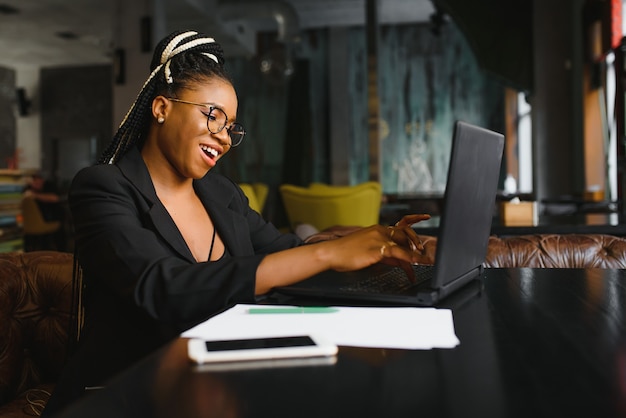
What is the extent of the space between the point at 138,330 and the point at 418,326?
0.58 meters

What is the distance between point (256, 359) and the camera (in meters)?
0.74

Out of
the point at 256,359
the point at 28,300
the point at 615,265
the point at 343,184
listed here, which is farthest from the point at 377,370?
the point at 343,184

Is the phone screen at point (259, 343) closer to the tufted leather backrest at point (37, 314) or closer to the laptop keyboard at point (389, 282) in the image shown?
the laptop keyboard at point (389, 282)

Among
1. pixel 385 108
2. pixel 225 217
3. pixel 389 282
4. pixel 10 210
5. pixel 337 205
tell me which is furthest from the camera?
pixel 385 108

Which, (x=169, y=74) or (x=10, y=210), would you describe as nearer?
(x=169, y=74)

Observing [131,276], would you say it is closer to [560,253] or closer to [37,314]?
[37,314]

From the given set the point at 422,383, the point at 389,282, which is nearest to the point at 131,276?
the point at 389,282

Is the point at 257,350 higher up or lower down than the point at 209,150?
lower down

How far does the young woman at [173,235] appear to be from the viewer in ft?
3.52

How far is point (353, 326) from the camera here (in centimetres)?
91

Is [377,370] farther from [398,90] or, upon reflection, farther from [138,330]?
[398,90]

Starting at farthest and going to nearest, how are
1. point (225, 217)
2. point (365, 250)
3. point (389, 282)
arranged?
point (225, 217), point (389, 282), point (365, 250)

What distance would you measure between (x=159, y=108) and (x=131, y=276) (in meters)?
0.47

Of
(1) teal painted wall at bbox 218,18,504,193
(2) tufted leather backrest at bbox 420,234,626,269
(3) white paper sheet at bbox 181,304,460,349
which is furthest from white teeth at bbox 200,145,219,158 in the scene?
(1) teal painted wall at bbox 218,18,504,193
